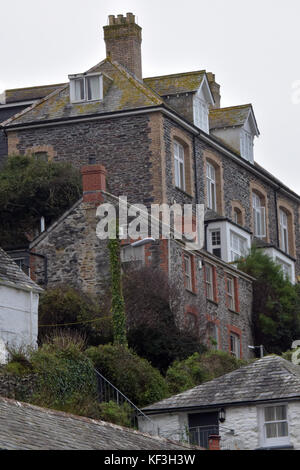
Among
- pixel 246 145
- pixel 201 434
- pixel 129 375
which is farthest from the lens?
pixel 246 145

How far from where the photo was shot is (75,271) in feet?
182

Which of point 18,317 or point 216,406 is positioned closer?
point 216,406

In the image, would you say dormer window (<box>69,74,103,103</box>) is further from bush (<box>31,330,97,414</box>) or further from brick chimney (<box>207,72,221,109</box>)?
bush (<box>31,330,97,414</box>)

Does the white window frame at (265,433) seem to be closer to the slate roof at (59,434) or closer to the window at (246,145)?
the slate roof at (59,434)

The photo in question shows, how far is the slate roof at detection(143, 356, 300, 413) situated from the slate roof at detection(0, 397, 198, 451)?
5.47 m

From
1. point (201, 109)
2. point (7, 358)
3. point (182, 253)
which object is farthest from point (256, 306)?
point (7, 358)

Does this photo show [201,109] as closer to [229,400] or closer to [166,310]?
[166,310]

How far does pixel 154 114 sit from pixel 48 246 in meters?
8.29

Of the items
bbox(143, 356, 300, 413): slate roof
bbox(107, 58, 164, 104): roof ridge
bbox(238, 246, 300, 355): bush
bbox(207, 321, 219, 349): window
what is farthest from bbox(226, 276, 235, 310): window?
bbox(143, 356, 300, 413): slate roof

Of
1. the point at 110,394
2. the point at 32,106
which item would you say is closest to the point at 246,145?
the point at 32,106

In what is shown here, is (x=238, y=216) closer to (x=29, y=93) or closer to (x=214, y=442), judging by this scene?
(x=29, y=93)

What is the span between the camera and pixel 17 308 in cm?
4884

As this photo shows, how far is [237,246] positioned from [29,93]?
41.6 ft

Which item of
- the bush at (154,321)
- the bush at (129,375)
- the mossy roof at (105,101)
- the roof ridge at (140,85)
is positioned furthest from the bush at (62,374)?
the roof ridge at (140,85)
